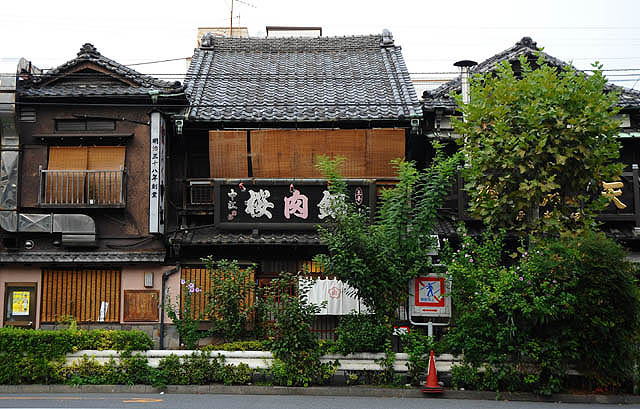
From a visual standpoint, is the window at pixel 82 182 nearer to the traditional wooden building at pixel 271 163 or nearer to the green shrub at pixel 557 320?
the traditional wooden building at pixel 271 163

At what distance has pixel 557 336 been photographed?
46.6 feet

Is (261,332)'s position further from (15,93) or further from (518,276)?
(15,93)

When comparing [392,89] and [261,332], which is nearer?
[261,332]

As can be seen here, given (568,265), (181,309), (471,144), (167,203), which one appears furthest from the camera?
(167,203)

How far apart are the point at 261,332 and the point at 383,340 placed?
3492 mm

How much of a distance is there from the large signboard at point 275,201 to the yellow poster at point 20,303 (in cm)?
620

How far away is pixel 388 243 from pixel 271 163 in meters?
6.70

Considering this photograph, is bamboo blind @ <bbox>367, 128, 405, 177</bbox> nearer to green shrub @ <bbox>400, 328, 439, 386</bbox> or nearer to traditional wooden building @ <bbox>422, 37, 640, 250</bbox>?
traditional wooden building @ <bbox>422, 37, 640, 250</bbox>

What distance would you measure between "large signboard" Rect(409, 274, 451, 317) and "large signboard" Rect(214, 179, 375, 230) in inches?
196

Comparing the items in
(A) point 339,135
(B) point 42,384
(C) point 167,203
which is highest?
(A) point 339,135

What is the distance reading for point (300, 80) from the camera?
79.4 feet

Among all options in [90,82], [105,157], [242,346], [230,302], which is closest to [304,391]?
[242,346]

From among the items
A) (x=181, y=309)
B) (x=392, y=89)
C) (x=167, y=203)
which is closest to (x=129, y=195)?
(x=167, y=203)

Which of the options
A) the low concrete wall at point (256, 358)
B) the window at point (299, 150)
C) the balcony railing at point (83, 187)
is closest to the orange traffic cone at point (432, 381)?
the low concrete wall at point (256, 358)
